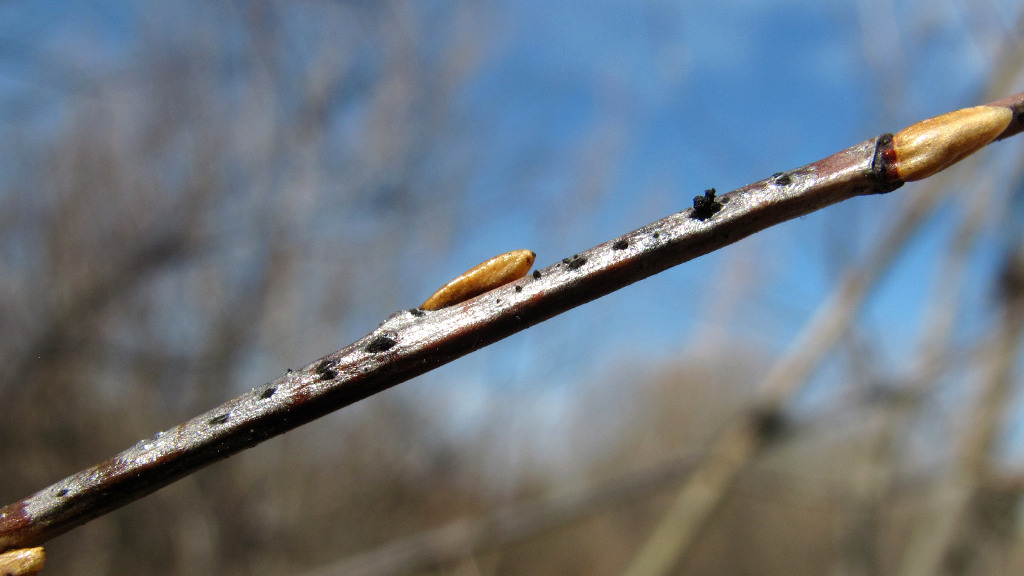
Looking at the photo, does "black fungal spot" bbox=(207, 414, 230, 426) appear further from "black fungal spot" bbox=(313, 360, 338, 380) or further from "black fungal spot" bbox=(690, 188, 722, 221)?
"black fungal spot" bbox=(690, 188, 722, 221)

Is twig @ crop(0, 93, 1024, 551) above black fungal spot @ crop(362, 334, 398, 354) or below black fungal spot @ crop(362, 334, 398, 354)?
below

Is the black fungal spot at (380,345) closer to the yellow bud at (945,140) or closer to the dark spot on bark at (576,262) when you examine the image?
the dark spot on bark at (576,262)

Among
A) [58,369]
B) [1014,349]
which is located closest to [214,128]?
[58,369]

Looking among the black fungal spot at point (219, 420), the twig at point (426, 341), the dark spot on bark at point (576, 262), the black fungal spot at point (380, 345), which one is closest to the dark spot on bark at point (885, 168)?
the twig at point (426, 341)

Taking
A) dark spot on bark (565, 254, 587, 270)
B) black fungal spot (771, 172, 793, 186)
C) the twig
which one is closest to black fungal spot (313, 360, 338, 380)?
the twig

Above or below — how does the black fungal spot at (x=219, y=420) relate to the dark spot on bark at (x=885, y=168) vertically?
above

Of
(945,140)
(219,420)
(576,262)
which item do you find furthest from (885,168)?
(219,420)
